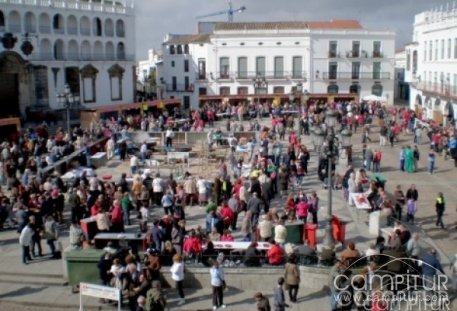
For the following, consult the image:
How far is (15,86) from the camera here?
4531cm

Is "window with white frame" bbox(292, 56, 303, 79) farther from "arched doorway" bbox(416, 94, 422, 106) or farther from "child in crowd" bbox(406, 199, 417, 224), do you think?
"child in crowd" bbox(406, 199, 417, 224)

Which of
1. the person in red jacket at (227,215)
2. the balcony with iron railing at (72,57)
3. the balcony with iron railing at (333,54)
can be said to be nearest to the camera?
the person in red jacket at (227,215)

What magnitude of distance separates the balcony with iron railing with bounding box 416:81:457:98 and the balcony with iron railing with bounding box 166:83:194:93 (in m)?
23.0

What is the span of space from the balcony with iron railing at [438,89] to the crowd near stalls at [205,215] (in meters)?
11.5

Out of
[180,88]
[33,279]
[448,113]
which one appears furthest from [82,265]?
[180,88]

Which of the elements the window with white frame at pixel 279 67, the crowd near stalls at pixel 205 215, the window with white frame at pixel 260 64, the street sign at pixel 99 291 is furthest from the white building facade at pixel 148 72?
the street sign at pixel 99 291

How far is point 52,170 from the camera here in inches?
976

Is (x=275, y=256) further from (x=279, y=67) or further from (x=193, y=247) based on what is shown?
(x=279, y=67)

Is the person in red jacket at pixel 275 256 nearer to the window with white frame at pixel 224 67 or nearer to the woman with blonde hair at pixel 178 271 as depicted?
the woman with blonde hair at pixel 178 271

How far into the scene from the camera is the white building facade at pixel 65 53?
4500 cm

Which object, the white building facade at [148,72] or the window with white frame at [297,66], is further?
the white building facade at [148,72]

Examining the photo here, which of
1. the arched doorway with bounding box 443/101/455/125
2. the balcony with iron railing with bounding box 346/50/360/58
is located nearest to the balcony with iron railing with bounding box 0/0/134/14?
the balcony with iron railing with bounding box 346/50/360/58

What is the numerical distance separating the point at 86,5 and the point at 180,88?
14911 millimetres

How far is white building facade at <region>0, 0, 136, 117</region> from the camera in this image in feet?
148
